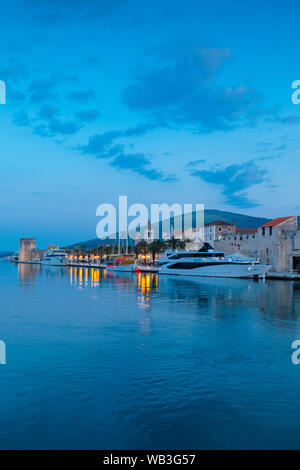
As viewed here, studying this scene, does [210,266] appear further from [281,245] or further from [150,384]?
[150,384]

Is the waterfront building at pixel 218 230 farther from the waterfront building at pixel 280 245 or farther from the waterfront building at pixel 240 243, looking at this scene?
the waterfront building at pixel 280 245

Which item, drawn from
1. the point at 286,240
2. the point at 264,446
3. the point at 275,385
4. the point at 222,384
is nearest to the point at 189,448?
the point at 264,446

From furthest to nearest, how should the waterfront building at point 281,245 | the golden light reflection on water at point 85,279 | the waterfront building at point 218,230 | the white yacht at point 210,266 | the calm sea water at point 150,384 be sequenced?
the waterfront building at point 218,230
the waterfront building at point 281,245
the white yacht at point 210,266
the golden light reflection on water at point 85,279
the calm sea water at point 150,384

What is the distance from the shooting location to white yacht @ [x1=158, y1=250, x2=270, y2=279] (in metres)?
46.2

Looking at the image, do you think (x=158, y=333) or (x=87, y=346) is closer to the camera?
(x=87, y=346)

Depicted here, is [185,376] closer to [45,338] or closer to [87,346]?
[87,346]

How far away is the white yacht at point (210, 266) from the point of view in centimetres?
4619

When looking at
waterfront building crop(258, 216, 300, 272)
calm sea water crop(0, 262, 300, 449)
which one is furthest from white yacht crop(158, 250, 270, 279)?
calm sea water crop(0, 262, 300, 449)

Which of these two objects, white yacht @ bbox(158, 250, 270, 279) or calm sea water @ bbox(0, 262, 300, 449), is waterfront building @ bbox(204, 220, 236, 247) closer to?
white yacht @ bbox(158, 250, 270, 279)

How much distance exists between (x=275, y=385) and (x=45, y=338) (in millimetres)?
8331

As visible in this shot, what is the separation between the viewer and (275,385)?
28.3 feet

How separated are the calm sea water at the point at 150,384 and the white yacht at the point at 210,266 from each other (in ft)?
96.9

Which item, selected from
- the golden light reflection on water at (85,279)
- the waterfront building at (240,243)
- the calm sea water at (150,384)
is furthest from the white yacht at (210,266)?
the calm sea water at (150,384)
